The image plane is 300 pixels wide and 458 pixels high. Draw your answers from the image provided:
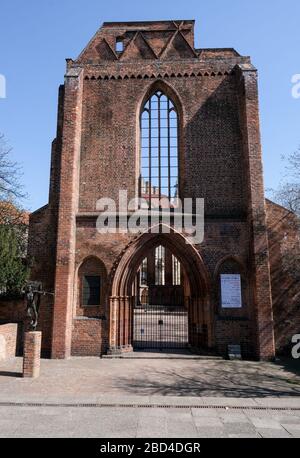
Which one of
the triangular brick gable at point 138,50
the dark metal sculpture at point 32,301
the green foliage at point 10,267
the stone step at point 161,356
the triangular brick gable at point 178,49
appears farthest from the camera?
the triangular brick gable at point 138,50

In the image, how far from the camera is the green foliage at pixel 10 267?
11836 mm

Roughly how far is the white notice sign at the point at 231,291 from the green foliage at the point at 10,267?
6.83m

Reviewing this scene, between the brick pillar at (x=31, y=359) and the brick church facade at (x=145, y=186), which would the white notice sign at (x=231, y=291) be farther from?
the brick pillar at (x=31, y=359)

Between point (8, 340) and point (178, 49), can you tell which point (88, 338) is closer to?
point (8, 340)

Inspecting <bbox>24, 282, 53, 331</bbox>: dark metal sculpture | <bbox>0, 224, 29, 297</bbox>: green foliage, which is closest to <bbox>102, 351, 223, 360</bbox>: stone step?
<bbox>24, 282, 53, 331</bbox>: dark metal sculpture

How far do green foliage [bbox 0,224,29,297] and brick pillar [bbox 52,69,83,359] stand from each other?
4.50 feet

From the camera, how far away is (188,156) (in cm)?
1341

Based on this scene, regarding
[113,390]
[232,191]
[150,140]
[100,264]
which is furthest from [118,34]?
[113,390]

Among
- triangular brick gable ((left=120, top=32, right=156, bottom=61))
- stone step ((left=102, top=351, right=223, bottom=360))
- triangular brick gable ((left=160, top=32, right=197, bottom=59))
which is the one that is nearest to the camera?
stone step ((left=102, top=351, right=223, bottom=360))

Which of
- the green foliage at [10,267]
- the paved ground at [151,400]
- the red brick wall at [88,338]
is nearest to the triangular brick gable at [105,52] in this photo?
the green foliage at [10,267]

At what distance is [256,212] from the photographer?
12.1m

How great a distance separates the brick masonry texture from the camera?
1102cm

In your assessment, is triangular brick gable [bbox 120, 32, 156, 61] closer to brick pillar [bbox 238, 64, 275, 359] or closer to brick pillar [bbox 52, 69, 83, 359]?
brick pillar [bbox 52, 69, 83, 359]

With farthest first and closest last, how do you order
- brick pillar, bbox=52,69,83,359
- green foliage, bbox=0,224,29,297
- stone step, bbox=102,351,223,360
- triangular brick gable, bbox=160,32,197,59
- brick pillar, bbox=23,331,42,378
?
triangular brick gable, bbox=160,32,197,59
green foliage, bbox=0,224,29,297
stone step, bbox=102,351,223,360
brick pillar, bbox=52,69,83,359
brick pillar, bbox=23,331,42,378
